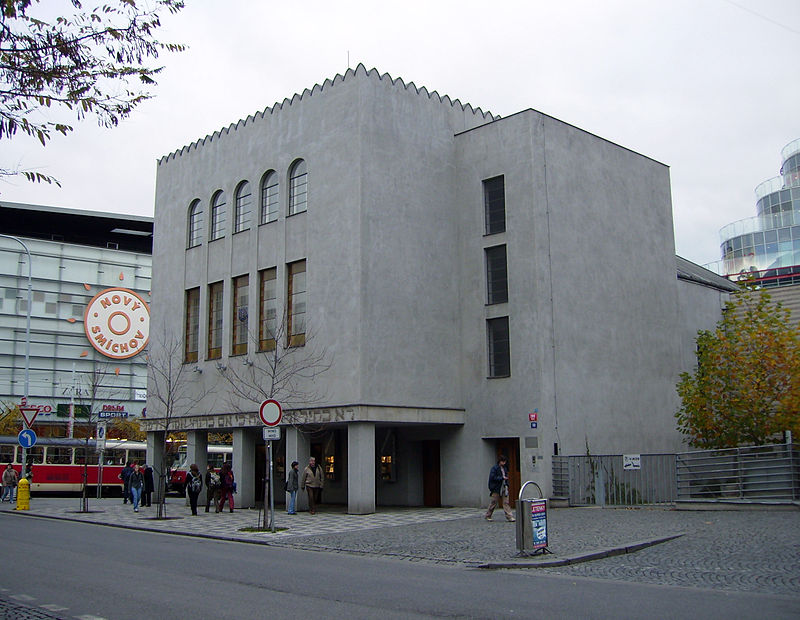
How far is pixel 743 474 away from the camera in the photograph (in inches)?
943

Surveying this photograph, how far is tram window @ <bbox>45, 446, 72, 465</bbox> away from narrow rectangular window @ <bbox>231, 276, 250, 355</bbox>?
17293 mm

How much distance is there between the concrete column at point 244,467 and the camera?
99.9 ft

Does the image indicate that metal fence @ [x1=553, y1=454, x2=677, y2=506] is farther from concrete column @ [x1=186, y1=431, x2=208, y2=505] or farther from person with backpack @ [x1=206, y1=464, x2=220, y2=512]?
concrete column @ [x1=186, y1=431, x2=208, y2=505]

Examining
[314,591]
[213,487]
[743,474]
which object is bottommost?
[314,591]

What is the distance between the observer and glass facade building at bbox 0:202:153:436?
60188 millimetres

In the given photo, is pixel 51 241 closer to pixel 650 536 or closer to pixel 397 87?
pixel 397 87

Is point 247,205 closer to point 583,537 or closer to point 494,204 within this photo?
point 494,204

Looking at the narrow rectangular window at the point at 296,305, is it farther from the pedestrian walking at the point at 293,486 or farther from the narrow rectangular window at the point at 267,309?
the pedestrian walking at the point at 293,486

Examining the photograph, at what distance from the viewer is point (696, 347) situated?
35000 mm

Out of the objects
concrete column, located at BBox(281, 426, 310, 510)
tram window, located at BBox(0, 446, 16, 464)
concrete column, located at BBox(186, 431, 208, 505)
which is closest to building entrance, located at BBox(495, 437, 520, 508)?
concrete column, located at BBox(281, 426, 310, 510)

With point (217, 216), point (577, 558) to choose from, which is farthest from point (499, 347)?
point (577, 558)

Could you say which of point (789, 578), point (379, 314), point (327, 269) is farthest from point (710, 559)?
point (327, 269)

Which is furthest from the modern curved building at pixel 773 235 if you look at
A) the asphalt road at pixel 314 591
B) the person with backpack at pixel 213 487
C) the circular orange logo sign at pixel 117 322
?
the asphalt road at pixel 314 591

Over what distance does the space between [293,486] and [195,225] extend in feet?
42.4
